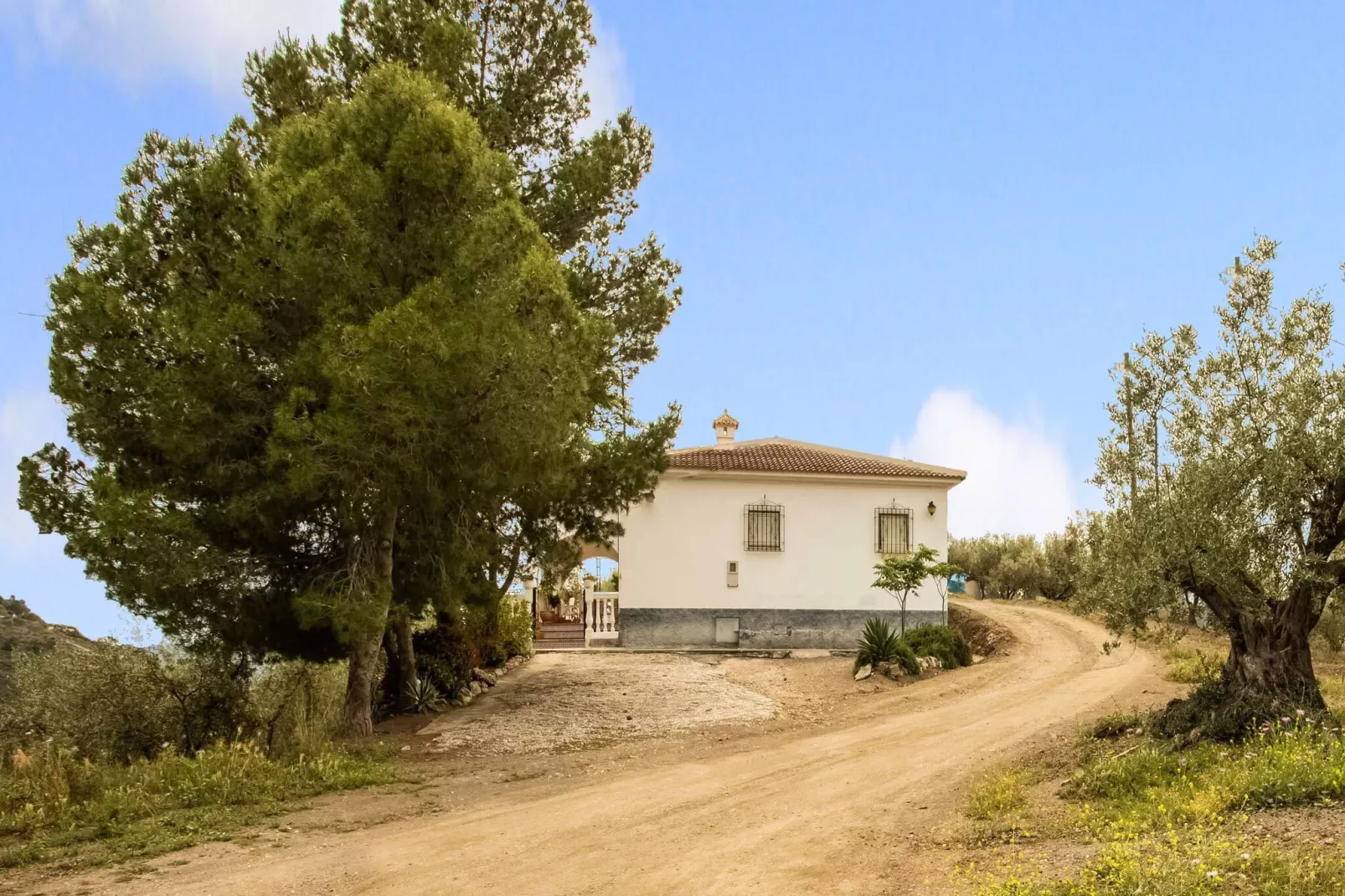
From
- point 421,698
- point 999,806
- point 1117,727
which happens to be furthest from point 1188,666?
point 421,698

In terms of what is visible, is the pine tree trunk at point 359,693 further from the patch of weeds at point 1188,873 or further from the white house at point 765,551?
the white house at point 765,551

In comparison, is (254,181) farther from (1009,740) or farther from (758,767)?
(1009,740)

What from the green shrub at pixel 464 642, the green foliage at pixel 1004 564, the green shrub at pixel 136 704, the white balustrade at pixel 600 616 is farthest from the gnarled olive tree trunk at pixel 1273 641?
the green foliage at pixel 1004 564

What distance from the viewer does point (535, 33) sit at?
56.3 feet

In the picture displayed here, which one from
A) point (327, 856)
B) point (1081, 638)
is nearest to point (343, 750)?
point (327, 856)

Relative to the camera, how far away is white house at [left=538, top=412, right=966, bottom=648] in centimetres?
2386

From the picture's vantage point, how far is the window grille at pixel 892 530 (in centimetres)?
2458

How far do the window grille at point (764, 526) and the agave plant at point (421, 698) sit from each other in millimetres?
9596

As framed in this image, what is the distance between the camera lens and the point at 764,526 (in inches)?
956

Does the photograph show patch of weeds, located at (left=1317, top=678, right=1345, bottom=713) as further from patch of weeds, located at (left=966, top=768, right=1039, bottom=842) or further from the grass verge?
patch of weeds, located at (left=966, top=768, right=1039, bottom=842)

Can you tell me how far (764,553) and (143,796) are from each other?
52.3 feet

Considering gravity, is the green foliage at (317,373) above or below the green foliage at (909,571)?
above

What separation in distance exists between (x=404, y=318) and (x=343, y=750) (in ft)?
16.9

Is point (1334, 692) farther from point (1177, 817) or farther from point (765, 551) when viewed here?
point (765, 551)
